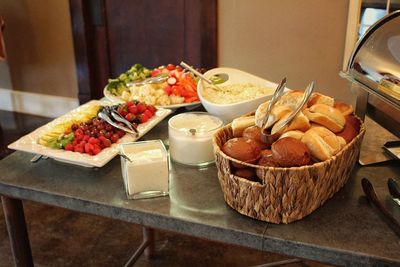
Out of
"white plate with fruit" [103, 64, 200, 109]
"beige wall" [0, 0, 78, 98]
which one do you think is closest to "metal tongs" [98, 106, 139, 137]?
"white plate with fruit" [103, 64, 200, 109]

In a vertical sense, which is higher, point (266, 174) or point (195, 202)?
point (266, 174)

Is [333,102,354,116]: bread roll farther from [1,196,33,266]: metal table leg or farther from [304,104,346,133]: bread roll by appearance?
[1,196,33,266]: metal table leg

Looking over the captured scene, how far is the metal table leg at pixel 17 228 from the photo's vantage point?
1113mm

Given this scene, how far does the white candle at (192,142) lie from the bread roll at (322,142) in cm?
26

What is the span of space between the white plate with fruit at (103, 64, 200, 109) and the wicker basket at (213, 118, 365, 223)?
570 mm

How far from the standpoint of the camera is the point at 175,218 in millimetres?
914

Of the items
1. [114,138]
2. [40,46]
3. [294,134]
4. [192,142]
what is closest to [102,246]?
[114,138]

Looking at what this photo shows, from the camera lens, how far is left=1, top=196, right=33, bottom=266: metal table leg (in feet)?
3.65

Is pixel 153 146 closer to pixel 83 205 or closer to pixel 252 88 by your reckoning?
pixel 83 205

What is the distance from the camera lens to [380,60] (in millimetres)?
1150

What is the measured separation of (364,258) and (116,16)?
8.94ft

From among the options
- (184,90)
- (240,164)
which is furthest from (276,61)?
(240,164)

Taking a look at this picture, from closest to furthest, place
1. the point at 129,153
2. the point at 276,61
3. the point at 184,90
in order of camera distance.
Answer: the point at 129,153 → the point at 184,90 → the point at 276,61

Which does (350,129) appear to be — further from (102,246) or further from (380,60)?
(102,246)
